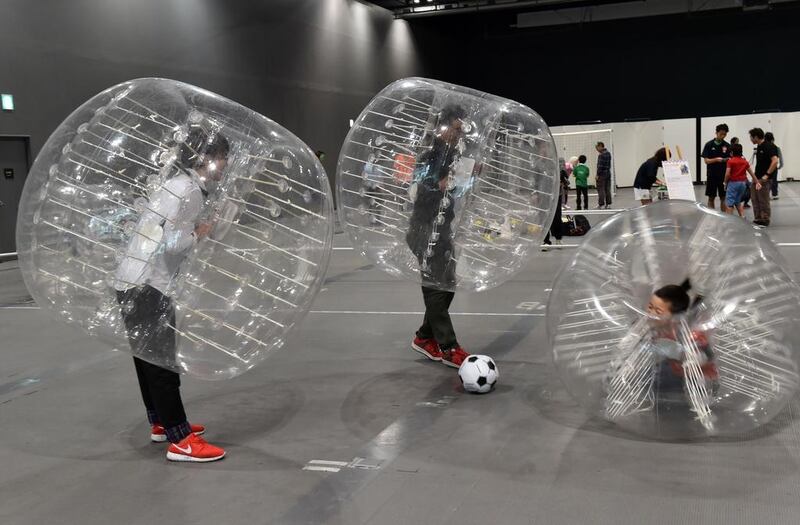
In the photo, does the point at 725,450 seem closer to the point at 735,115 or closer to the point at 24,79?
the point at 24,79

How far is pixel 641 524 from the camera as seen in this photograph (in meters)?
3.25

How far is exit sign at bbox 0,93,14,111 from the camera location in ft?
44.2

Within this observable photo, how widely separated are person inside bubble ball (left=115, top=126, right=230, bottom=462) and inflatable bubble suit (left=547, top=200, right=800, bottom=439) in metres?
1.97

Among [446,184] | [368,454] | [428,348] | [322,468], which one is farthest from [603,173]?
[322,468]

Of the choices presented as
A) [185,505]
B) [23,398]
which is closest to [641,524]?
[185,505]

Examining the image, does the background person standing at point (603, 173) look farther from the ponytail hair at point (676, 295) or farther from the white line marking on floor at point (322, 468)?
the white line marking on floor at point (322, 468)

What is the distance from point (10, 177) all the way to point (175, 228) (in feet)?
39.2

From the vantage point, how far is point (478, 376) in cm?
519

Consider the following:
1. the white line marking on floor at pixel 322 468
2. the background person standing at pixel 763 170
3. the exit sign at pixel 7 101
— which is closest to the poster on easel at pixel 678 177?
the background person standing at pixel 763 170

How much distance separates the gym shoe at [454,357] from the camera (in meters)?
5.85

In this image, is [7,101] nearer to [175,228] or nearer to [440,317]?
[440,317]

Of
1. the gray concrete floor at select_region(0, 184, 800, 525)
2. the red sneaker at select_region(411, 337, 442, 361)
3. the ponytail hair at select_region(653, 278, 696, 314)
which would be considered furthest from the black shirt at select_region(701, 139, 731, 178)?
the ponytail hair at select_region(653, 278, 696, 314)

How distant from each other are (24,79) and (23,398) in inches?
396

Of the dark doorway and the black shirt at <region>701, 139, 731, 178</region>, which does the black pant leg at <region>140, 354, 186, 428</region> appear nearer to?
the dark doorway
